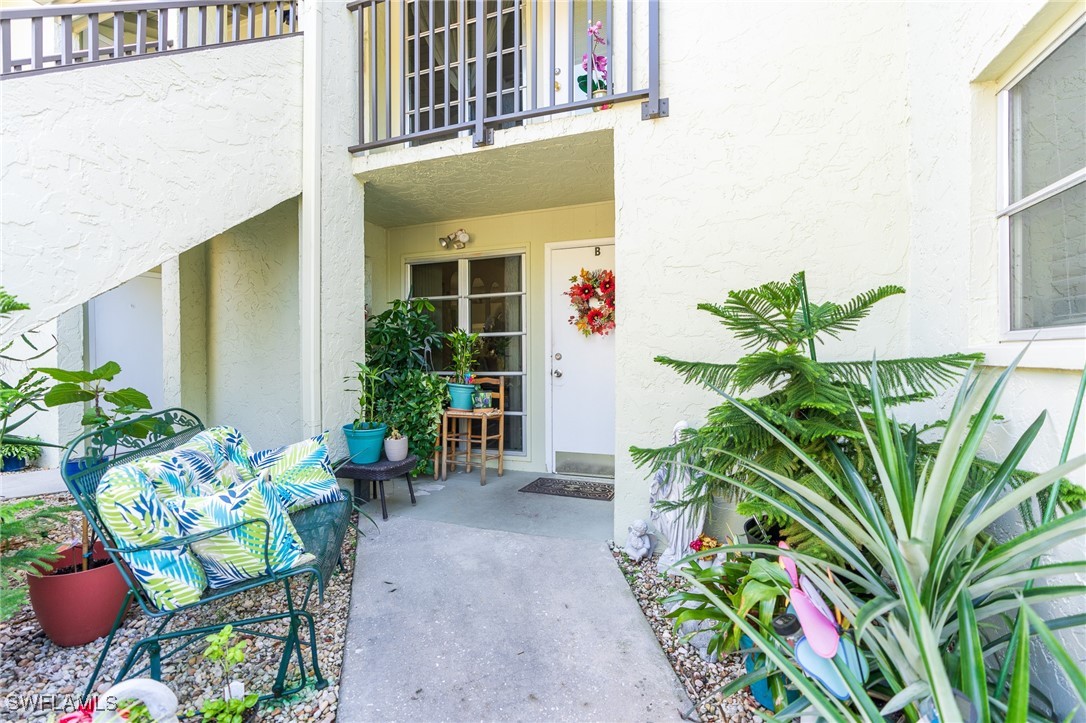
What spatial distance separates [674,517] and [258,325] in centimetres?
346

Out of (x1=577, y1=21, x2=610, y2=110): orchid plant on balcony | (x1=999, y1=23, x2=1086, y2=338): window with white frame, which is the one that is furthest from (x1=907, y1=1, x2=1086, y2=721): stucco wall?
(x1=577, y1=21, x2=610, y2=110): orchid plant on balcony

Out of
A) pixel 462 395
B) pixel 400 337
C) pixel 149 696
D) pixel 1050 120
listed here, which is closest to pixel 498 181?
pixel 400 337

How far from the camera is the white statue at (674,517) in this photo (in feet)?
7.71

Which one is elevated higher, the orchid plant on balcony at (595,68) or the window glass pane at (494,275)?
the orchid plant on balcony at (595,68)

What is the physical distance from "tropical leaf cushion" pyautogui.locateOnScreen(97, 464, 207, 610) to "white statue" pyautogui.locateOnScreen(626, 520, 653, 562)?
1.93 m

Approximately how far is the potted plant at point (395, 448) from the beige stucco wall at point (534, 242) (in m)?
1.35

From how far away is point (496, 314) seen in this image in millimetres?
4375

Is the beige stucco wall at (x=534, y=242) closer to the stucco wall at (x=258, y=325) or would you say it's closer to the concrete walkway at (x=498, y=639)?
the stucco wall at (x=258, y=325)

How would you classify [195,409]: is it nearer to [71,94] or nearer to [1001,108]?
[71,94]

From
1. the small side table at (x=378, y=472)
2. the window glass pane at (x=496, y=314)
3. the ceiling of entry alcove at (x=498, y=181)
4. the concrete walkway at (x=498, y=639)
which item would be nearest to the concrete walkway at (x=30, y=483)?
the small side table at (x=378, y=472)

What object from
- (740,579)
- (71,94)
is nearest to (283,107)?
(71,94)

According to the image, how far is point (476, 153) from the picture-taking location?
2.99 m

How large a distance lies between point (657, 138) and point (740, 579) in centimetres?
224

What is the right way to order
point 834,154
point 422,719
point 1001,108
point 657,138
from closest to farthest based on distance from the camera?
point 422,719 < point 1001,108 < point 834,154 < point 657,138
